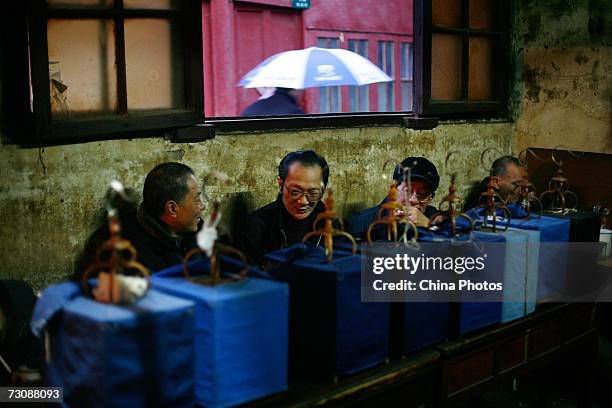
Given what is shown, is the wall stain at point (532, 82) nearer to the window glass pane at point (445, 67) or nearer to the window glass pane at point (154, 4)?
the window glass pane at point (445, 67)

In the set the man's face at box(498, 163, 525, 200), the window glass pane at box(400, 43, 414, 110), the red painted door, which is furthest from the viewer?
the window glass pane at box(400, 43, 414, 110)

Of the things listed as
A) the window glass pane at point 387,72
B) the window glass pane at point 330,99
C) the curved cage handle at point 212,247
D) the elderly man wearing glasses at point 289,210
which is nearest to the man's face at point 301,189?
the elderly man wearing glasses at point 289,210

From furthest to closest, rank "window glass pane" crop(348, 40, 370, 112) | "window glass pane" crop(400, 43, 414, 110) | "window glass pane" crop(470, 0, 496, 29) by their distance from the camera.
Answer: "window glass pane" crop(400, 43, 414, 110) < "window glass pane" crop(348, 40, 370, 112) < "window glass pane" crop(470, 0, 496, 29)

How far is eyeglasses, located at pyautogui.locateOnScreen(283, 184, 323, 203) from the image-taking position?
4297 mm

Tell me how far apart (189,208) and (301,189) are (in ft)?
2.40

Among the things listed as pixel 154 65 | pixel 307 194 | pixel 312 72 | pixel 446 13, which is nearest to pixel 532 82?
pixel 446 13

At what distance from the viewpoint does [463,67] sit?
5789 millimetres

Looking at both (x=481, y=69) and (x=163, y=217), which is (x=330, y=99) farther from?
(x=163, y=217)

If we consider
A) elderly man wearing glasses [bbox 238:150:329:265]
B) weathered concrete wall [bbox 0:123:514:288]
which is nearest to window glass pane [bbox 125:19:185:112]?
weathered concrete wall [bbox 0:123:514:288]

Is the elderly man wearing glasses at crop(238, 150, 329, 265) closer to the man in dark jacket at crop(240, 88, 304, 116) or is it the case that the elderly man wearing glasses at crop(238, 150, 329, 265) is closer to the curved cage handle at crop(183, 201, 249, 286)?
the curved cage handle at crop(183, 201, 249, 286)

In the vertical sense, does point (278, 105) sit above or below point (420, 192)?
above

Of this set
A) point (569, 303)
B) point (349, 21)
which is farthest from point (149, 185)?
point (349, 21)

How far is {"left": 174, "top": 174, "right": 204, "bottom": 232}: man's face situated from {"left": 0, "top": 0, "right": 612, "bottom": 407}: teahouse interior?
15.4 inches

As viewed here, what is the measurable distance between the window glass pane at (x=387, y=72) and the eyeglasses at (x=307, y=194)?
4962mm
